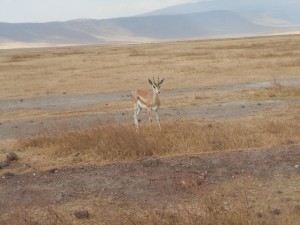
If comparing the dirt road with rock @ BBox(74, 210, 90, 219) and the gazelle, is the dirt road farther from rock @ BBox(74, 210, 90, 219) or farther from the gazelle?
rock @ BBox(74, 210, 90, 219)

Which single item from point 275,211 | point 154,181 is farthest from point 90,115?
point 275,211

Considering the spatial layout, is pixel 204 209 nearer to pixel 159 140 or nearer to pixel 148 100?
pixel 159 140

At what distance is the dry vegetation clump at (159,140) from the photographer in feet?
44.9

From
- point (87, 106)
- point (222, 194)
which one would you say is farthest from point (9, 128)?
point (222, 194)

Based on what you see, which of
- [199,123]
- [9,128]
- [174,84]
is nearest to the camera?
[199,123]

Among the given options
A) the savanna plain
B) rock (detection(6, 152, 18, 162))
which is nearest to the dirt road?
the savanna plain

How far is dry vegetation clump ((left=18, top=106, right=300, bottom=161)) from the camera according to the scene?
44.9 ft

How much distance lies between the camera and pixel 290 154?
464 inches

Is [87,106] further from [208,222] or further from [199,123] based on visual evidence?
[208,222]

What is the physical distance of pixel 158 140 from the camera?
14289 millimetres

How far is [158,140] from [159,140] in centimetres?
3

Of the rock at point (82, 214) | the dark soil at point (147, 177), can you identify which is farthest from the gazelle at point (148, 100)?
the rock at point (82, 214)

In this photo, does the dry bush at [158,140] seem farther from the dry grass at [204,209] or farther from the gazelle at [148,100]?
the dry grass at [204,209]

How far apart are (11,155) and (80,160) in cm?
195
